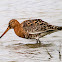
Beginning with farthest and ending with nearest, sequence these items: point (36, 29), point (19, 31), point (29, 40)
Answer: point (29, 40)
point (19, 31)
point (36, 29)

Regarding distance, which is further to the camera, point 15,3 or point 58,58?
point 15,3

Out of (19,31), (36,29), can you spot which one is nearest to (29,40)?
(19,31)

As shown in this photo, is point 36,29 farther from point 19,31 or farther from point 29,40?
point 29,40

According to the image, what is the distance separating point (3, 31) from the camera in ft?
39.7

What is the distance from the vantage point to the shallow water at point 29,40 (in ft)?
30.8

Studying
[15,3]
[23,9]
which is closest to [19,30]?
[23,9]

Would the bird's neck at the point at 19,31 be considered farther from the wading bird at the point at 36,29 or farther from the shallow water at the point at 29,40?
the shallow water at the point at 29,40

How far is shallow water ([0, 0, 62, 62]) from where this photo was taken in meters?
9.38

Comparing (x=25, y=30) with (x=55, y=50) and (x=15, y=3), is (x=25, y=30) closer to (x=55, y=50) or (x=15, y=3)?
(x=55, y=50)

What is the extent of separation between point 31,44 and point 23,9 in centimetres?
490

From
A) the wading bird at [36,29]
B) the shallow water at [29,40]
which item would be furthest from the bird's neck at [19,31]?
the shallow water at [29,40]

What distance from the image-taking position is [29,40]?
1124 centimetres

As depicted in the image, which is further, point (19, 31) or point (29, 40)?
point (29, 40)

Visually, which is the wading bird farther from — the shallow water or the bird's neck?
the shallow water
